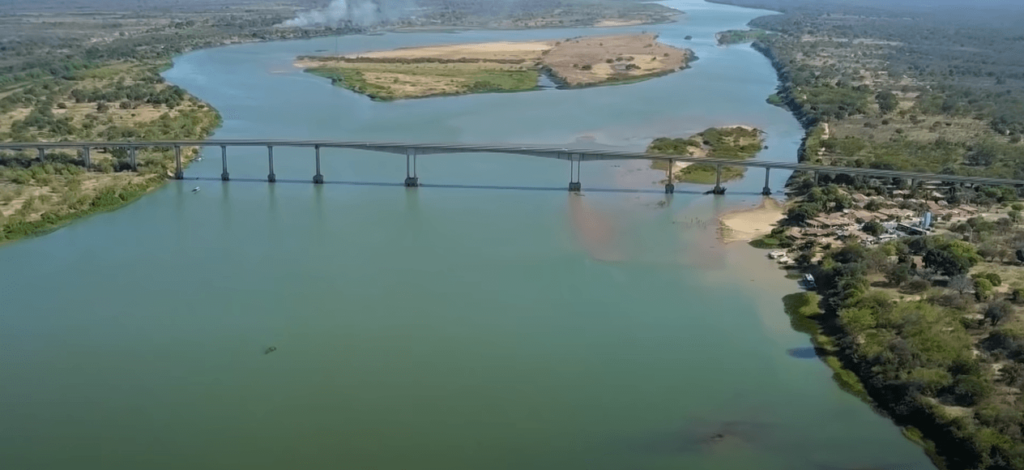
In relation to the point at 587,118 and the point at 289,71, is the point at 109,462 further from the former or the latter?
the point at 289,71

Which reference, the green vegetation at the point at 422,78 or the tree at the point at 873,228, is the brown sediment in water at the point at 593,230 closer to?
the tree at the point at 873,228

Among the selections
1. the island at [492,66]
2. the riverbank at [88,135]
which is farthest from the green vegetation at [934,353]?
the island at [492,66]

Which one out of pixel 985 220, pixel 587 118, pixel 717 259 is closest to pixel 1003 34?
pixel 587 118

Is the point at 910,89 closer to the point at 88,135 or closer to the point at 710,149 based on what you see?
the point at 710,149

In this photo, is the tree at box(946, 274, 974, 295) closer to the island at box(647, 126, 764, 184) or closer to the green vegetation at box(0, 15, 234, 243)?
the island at box(647, 126, 764, 184)

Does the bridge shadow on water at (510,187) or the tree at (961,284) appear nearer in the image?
the tree at (961,284)
